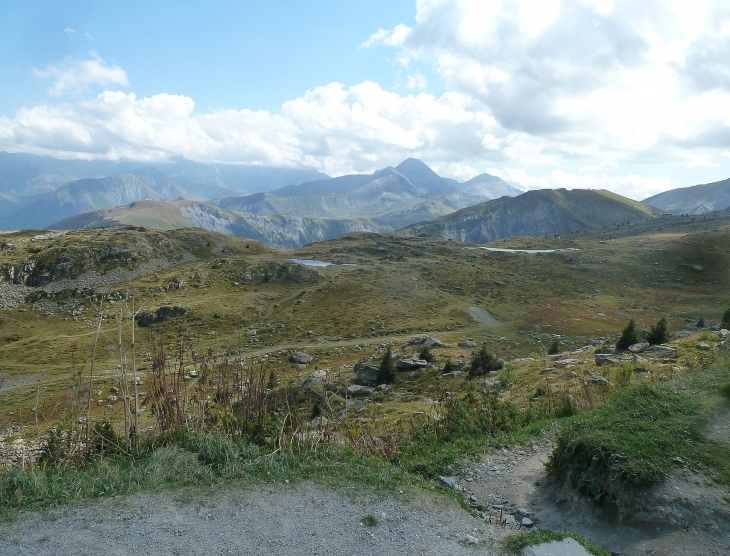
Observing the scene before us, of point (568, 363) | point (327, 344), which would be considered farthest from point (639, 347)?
point (327, 344)

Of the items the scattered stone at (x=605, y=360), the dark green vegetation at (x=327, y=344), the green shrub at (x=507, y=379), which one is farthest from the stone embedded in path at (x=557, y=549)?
the scattered stone at (x=605, y=360)

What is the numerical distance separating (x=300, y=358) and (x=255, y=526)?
3853cm

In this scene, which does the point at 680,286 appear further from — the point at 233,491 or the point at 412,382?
the point at 233,491

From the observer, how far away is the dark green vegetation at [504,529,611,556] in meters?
6.55

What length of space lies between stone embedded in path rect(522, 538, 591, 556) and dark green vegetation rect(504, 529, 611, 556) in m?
0.06

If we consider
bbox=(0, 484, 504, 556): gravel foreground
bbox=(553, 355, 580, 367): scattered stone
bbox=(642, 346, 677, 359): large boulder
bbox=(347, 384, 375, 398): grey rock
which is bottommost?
bbox=(347, 384, 375, 398): grey rock

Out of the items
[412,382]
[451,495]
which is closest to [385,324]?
[412,382]

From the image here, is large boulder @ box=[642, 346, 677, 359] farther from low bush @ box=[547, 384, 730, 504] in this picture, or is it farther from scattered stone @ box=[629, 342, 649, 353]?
low bush @ box=[547, 384, 730, 504]

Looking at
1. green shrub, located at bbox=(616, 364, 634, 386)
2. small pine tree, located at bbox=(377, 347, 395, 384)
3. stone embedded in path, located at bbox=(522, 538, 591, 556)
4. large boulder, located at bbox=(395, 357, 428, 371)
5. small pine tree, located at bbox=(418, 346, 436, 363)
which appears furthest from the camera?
small pine tree, located at bbox=(418, 346, 436, 363)

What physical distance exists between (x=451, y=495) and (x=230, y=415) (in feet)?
17.5

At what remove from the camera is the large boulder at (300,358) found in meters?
44.2

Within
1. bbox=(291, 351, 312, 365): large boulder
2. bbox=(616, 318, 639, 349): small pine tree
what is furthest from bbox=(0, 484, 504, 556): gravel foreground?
bbox=(291, 351, 312, 365): large boulder

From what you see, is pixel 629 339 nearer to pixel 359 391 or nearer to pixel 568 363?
pixel 568 363

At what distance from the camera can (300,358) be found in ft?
147
